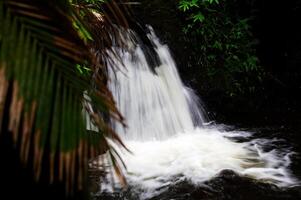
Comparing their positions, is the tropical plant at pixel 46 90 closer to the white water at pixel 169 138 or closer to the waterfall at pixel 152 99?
the white water at pixel 169 138

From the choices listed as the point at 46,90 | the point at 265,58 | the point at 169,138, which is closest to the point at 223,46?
the point at 265,58

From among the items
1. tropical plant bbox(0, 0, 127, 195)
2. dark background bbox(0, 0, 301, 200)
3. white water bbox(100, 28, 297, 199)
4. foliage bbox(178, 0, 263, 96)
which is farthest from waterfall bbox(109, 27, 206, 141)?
tropical plant bbox(0, 0, 127, 195)

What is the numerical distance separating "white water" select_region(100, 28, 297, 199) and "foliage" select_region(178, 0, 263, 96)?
773 mm

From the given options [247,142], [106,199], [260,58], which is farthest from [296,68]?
[106,199]

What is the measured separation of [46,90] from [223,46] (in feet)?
25.1

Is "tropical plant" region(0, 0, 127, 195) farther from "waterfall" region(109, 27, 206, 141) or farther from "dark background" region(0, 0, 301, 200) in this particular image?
"dark background" region(0, 0, 301, 200)

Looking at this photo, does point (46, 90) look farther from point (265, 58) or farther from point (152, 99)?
point (265, 58)

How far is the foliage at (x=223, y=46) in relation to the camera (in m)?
8.23

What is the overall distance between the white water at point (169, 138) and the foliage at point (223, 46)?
77cm

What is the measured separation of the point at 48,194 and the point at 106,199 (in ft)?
11.8

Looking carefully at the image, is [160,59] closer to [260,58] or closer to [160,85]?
[160,85]

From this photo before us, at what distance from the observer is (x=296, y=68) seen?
8.16 metres

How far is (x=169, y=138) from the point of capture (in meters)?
7.09

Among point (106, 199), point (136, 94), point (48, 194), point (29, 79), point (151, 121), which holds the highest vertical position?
point (136, 94)
